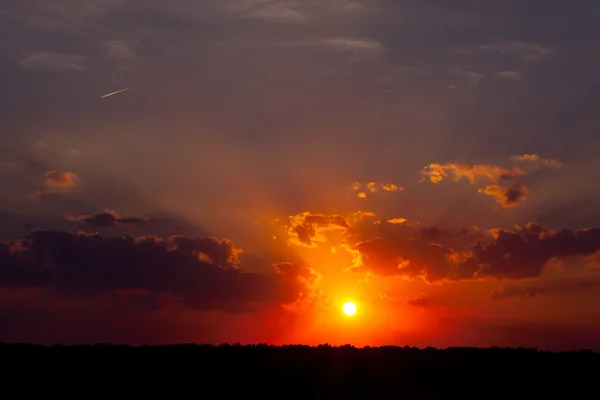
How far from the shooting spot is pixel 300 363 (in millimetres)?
59219

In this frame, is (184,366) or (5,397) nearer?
(5,397)

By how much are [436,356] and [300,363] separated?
39.8 ft

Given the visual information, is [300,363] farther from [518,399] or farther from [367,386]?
[518,399]

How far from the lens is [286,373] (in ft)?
187

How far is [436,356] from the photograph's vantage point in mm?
63469

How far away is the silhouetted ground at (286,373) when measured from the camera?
52406 millimetres

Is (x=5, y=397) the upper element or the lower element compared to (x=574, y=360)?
lower

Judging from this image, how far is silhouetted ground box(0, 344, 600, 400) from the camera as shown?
172 feet

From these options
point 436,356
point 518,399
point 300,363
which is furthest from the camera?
point 436,356

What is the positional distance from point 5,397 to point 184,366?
12.8 metres

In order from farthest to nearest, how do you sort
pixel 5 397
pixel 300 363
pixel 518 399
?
pixel 300 363 < pixel 518 399 < pixel 5 397

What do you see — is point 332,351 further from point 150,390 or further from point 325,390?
point 150,390

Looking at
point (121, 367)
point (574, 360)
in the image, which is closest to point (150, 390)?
point (121, 367)

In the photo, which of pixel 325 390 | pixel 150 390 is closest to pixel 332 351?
pixel 325 390
